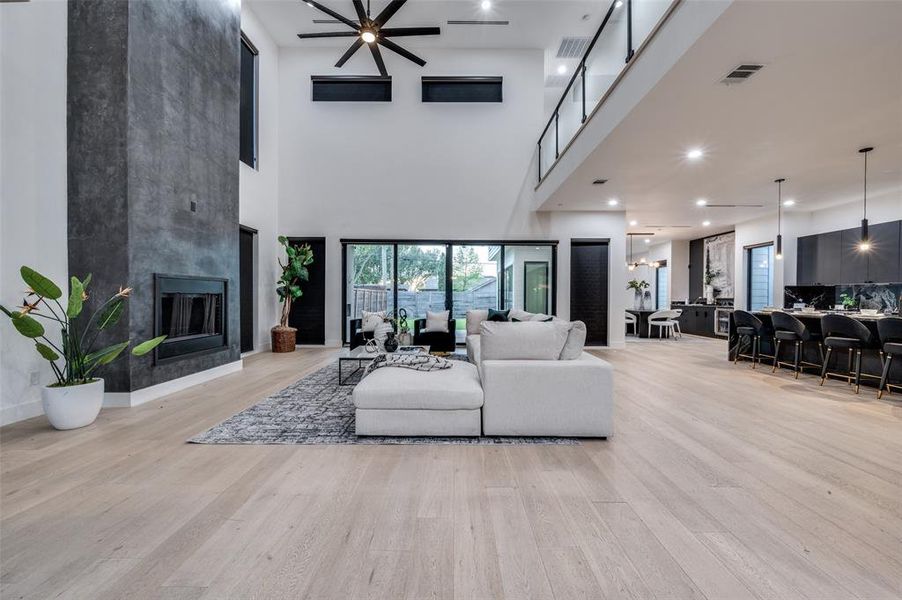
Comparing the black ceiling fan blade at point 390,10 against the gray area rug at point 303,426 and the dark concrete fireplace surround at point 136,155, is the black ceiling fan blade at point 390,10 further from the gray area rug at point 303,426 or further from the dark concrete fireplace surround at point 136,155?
the gray area rug at point 303,426

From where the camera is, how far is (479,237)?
26.6 feet

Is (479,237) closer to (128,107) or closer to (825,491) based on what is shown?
(128,107)

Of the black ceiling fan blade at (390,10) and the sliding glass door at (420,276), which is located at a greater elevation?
the black ceiling fan blade at (390,10)

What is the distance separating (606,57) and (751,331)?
185 inches

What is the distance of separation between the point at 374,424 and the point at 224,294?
133 inches

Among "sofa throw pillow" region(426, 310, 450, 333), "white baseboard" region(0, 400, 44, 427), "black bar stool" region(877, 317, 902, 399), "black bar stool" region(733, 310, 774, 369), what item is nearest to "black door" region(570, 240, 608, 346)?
"black bar stool" region(733, 310, 774, 369)

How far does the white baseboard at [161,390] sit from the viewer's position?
367 cm

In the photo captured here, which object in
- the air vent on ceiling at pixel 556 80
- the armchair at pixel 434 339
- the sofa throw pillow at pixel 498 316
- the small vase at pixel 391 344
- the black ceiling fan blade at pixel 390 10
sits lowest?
the armchair at pixel 434 339

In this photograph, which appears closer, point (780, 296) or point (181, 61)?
point (181, 61)

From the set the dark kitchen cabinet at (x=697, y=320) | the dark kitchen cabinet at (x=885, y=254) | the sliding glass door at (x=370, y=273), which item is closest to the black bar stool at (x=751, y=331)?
the dark kitchen cabinet at (x=885, y=254)

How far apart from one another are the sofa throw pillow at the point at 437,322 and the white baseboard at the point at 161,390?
3.10 metres

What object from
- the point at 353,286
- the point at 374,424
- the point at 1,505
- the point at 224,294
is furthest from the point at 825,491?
the point at 353,286

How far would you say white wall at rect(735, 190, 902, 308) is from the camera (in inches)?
267

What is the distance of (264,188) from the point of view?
24.5ft
